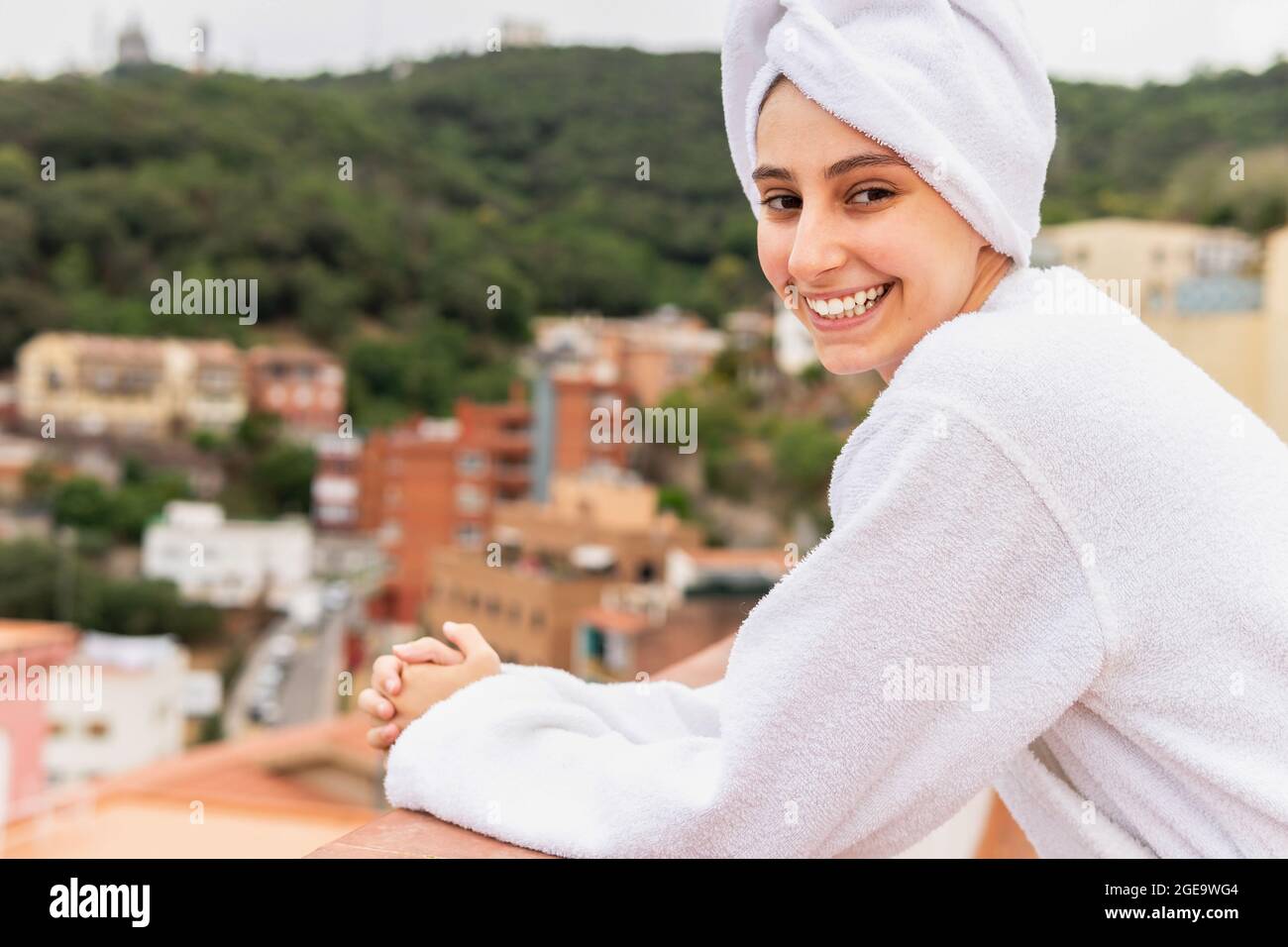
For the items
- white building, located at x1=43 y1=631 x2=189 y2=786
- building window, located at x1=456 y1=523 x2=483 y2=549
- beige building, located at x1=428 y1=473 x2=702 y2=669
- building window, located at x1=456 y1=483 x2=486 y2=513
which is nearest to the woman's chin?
beige building, located at x1=428 y1=473 x2=702 y2=669

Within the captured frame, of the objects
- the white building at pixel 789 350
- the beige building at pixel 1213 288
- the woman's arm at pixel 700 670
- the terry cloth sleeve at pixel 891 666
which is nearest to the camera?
the terry cloth sleeve at pixel 891 666

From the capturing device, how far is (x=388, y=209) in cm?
3344

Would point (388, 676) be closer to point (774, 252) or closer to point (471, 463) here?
point (774, 252)

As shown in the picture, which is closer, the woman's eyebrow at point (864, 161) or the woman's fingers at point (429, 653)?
the woman's eyebrow at point (864, 161)

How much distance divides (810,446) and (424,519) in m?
7.65

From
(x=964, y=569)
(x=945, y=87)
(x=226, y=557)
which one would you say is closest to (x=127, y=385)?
(x=226, y=557)

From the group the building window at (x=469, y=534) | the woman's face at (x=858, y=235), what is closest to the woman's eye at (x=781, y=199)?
the woman's face at (x=858, y=235)

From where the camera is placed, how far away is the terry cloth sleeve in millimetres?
608

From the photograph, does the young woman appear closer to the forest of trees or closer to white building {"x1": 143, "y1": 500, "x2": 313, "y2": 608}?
white building {"x1": 143, "y1": 500, "x2": 313, "y2": 608}

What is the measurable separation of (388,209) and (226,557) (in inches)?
462

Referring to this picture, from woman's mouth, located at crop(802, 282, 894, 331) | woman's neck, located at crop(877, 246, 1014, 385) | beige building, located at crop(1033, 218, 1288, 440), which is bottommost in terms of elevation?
woman's mouth, located at crop(802, 282, 894, 331)

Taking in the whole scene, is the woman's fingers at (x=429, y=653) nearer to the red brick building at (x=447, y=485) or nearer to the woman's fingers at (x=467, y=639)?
the woman's fingers at (x=467, y=639)

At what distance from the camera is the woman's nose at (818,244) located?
29.2 inches

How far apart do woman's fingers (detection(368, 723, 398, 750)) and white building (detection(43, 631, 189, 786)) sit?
18.5 m
